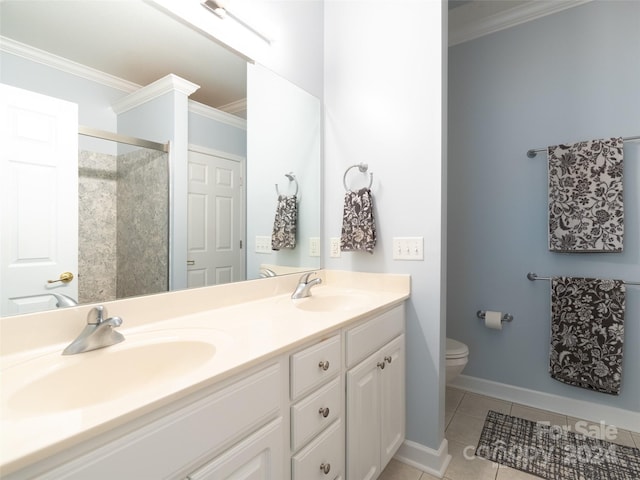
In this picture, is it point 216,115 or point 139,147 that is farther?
point 216,115

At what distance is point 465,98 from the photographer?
96.2 inches

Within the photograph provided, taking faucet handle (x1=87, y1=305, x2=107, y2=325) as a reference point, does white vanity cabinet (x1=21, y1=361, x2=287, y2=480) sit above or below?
below

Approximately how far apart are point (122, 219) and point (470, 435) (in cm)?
208

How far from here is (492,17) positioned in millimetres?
2273

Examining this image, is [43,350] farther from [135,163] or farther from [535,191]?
[535,191]

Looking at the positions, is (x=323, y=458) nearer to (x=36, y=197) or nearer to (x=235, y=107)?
(x=36, y=197)

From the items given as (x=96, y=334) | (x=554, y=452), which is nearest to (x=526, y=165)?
(x=554, y=452)

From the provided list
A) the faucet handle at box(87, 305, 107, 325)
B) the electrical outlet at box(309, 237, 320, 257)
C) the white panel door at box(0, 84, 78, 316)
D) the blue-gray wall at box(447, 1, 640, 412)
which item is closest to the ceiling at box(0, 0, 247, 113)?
the white panel door at box(0, 84, 78, 316)

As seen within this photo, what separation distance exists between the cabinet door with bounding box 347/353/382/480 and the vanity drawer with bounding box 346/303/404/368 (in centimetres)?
4

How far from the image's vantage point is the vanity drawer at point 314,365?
94 cm

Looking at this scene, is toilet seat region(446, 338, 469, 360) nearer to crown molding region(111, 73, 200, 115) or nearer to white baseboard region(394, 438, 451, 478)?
white baseboard region(394, 438, 451, 478)

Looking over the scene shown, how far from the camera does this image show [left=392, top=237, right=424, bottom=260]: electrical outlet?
5.32ft

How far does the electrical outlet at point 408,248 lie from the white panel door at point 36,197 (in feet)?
4.46

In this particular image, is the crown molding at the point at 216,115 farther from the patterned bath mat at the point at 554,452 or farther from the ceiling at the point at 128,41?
the patterned bath mat at the point at 554,452
